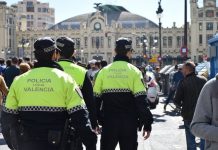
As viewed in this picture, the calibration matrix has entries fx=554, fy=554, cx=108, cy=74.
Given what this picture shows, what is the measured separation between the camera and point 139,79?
265 inches

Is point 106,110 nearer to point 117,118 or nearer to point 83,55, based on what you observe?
point 117,118

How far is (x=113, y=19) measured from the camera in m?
141

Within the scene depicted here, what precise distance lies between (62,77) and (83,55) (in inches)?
4804

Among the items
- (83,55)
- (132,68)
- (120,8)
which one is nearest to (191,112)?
(132,68)

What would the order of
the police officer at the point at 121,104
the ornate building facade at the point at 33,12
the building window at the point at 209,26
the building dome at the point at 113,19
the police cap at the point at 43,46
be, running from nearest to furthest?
the police cap at the point at 43,46 → the police officer at the point at 121,104 → the building window at the point at 209,26 → the building dome at the point at 113,19 → the ornate building facade at the point at 33,12

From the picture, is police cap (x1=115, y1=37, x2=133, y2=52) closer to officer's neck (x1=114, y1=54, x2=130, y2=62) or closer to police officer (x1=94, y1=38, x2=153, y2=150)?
officer's neck (x1=114, y1=54, x2=130, y2=62)

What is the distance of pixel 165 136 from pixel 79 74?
6.73 m

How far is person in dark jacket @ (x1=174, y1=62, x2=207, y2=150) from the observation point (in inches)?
334

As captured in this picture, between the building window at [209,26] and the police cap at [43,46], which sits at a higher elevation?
the building window at [209,26]

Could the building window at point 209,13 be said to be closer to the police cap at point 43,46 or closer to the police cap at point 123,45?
the police cap at point 123,45

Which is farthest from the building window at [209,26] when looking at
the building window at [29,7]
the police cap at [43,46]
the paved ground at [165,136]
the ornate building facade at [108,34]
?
the police cap at [43,46]

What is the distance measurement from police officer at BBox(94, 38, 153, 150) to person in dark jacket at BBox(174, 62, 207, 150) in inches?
76.7

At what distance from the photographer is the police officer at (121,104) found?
21.8 ft

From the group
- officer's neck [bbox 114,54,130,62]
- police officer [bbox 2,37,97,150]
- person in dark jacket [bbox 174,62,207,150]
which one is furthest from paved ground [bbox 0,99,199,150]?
police officer [bbox 2,37,97,150]
